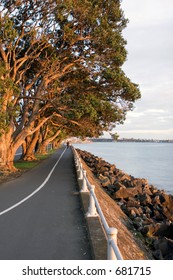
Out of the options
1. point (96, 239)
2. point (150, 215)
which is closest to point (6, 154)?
point (150, 215)

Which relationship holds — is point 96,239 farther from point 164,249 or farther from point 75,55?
point 75,55

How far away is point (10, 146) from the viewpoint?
2345 centimetres

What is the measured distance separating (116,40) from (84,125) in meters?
7.79

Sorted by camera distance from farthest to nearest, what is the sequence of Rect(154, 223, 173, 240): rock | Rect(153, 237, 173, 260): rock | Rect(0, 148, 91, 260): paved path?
Rect(154, 223, 173, 240): rock, Rect(153, 237, 173, 260): rock, Rect(0, 148, 91, 260): paved path

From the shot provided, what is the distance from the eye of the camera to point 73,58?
24.4 metres

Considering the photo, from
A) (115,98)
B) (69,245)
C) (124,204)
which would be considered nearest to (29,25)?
(115,98)

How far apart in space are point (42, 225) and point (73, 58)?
18.1 metres

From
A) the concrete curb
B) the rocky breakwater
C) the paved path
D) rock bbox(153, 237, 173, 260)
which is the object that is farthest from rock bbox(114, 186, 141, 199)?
the concrete curb

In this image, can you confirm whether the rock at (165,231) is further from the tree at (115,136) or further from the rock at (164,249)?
the tree at (115,136)

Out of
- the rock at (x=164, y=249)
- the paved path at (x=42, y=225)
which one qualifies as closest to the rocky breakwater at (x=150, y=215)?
the rock at (x=164, y=249)

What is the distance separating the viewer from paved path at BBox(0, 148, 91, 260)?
6.42 metres

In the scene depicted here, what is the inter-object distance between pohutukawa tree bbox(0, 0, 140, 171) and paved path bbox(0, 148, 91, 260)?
29.0 feet

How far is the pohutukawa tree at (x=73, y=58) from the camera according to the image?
68.9 feet

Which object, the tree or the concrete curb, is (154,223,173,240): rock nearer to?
the concrete curb
